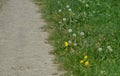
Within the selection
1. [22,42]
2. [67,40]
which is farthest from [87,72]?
[22,42]

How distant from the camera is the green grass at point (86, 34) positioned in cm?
522

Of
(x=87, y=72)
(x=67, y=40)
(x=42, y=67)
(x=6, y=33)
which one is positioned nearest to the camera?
(x=87, y=72)

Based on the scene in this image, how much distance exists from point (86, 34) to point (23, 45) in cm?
104

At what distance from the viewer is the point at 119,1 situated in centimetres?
845

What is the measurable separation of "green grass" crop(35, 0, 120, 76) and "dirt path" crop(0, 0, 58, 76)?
0.20 meters

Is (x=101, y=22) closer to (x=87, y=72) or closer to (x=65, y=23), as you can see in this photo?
(x=65, y=23)

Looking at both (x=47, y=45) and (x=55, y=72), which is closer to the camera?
(x=55, y=72)

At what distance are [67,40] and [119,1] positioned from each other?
2761 millimetres

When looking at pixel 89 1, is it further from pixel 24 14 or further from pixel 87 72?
pixel 87 72

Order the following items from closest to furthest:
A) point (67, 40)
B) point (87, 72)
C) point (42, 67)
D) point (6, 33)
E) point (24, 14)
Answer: point (87, 72)
point (42, 67)
point (67, 40)
point (6, 33)
point (24, 14)

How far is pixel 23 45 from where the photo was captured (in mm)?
6176

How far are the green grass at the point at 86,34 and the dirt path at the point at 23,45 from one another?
0.20m

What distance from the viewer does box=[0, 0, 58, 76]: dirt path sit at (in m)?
5.29

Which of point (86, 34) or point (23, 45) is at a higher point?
point (86, 34)
